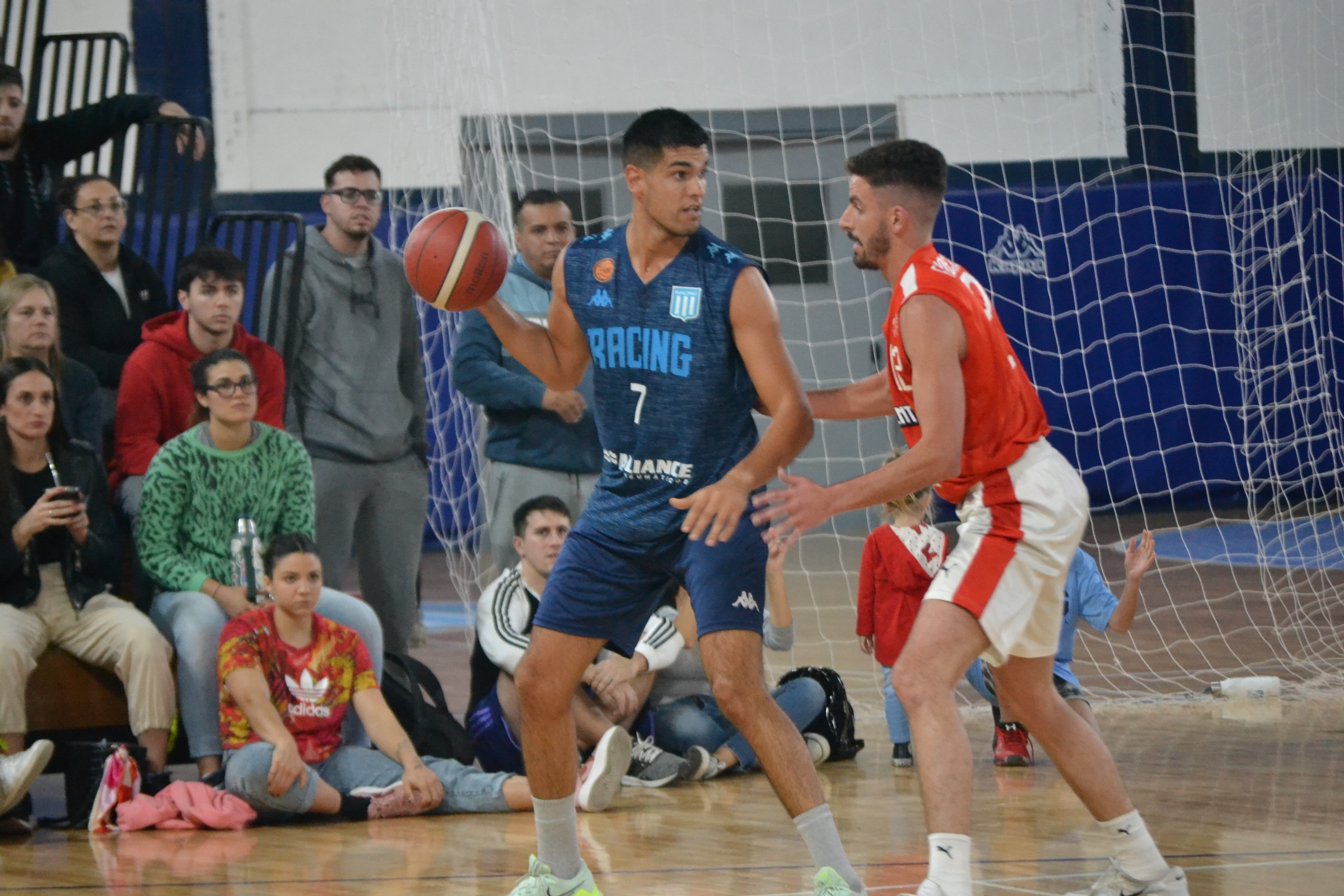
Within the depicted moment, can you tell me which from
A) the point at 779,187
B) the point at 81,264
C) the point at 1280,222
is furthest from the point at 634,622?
the point at 1280,222

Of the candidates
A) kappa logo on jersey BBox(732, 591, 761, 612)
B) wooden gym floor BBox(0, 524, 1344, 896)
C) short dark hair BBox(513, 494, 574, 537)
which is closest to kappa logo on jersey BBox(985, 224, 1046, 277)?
wooden gym floor BBox(0, 524, 1344, 896)

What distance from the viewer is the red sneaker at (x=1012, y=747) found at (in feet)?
19.0

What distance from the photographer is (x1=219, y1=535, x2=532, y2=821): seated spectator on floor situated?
199 inches

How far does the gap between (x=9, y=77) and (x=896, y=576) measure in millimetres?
4075

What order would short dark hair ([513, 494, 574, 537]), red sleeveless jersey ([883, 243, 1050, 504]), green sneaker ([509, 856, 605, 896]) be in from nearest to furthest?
red sleeveless jersey ([883, 243, 1050, 504]) → green sneaker ([509, 856, 605, 896]) → short dark hair ([513, 494, 574, 537])

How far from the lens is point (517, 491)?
609 centimetres

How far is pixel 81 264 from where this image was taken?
6012 mm

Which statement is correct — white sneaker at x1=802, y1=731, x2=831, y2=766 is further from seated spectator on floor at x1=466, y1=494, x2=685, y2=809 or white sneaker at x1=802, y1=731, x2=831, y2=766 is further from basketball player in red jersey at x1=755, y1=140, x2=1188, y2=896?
basketball player in red jersey at x1=755, y1=140, x2=1188, y2=896

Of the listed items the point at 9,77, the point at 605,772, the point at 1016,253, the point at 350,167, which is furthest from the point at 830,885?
the point at 1016,253

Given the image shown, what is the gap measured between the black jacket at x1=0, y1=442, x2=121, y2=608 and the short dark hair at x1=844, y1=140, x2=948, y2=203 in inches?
119

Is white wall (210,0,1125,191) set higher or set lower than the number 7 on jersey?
higher

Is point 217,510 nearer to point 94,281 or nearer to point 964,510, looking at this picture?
point 94,281

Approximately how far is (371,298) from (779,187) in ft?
21.7

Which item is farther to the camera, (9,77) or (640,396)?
(9,77)
